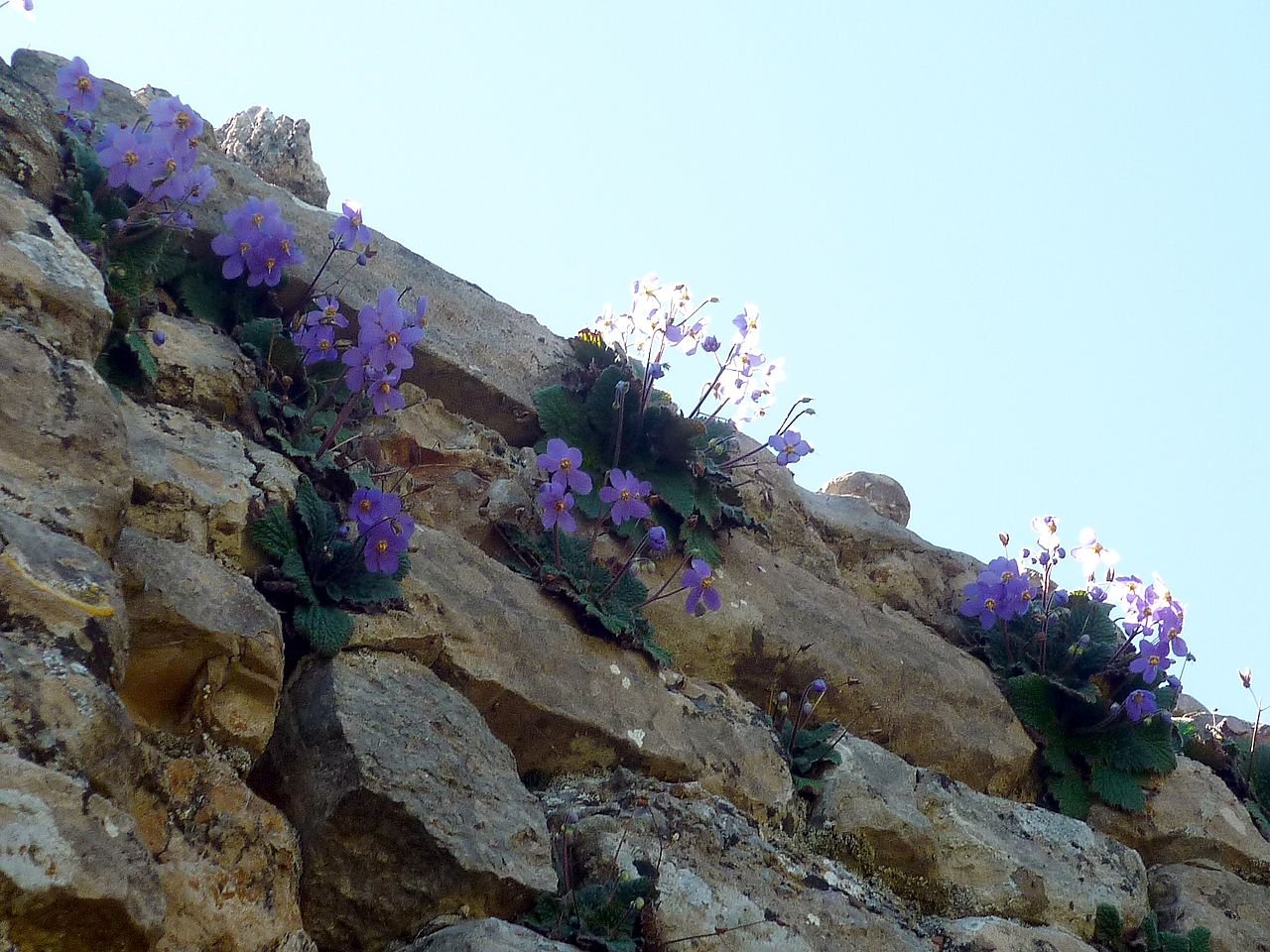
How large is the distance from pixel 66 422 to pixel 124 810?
874mm

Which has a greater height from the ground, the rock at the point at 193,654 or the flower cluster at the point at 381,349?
the flower cluster at the point at 381,349

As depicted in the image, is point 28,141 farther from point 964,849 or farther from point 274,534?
point 964,849

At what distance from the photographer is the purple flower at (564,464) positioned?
381cm

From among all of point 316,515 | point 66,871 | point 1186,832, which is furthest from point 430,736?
point 1186,832

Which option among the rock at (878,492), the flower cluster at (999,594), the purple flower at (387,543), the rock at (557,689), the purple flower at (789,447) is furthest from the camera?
the rock at (878,492)

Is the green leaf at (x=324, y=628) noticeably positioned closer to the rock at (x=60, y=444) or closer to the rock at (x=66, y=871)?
the rock at (x=60, y=444)

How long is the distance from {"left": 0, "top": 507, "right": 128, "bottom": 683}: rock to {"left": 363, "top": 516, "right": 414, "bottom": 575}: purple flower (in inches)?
38.2

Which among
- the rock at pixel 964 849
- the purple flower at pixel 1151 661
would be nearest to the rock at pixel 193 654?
the rock at pixel 964 849

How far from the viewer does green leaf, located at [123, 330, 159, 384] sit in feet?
10.3

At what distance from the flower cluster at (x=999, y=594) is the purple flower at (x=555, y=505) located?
232 centimetres

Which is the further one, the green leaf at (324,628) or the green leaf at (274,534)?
the green leaf at (274,534)

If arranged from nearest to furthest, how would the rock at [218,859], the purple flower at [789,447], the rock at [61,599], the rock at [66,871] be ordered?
1. the rock at [66,871]
2. the rock at [61,599]
3. the rock at [218,859]
4. the purple flower at [789,447]

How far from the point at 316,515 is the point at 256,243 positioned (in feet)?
3.88

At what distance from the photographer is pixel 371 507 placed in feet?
10.1
